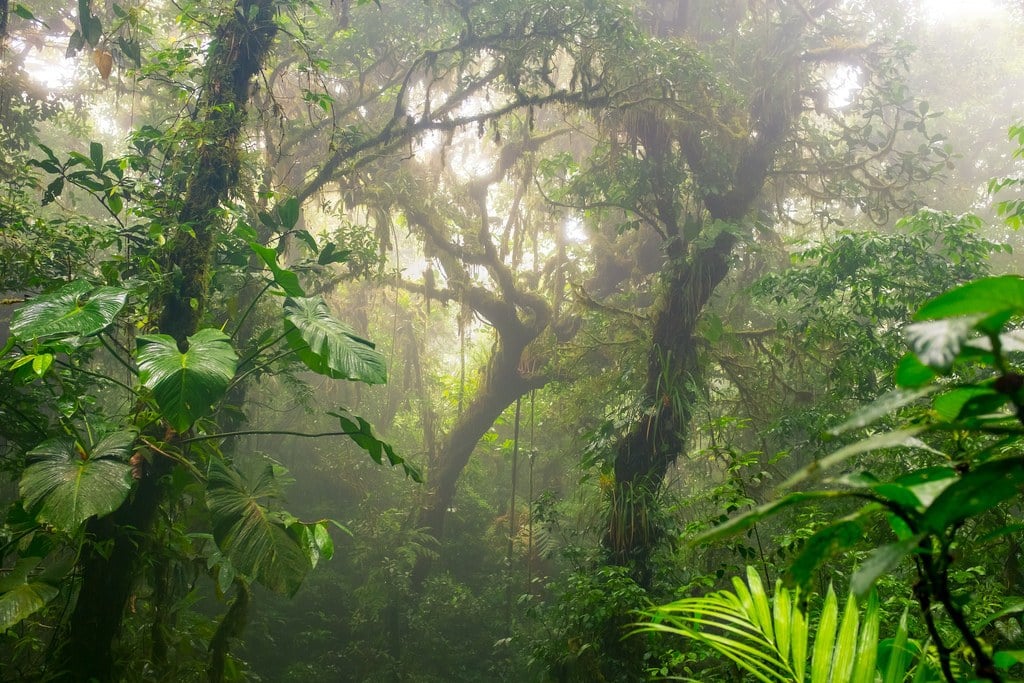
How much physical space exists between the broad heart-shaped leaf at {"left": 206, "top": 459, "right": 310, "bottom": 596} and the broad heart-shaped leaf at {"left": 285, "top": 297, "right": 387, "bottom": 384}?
2.01ft

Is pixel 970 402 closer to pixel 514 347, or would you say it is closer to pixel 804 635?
pixel 804 635

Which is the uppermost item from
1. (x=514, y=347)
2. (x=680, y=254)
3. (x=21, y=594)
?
(x=514, y=347)

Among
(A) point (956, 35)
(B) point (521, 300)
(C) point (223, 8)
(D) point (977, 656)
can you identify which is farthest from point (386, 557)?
(A) point (956, 35)

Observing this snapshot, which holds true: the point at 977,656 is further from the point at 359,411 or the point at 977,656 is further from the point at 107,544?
the point at 359,411

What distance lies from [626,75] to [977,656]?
18.2 ft

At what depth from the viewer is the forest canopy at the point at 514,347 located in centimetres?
169

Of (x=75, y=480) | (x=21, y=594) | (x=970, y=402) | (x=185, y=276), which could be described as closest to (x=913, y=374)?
(x=970, y=402)

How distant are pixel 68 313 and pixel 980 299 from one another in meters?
2.42

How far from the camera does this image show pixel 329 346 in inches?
88.9

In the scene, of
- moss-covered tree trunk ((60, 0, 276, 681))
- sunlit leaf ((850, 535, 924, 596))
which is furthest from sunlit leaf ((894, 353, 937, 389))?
moss-covered tree trunk ((60, 0, 276, 681))

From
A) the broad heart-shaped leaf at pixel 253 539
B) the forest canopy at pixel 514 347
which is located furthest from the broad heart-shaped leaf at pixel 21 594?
the broad heart-shaped leaf at pixel 253 539

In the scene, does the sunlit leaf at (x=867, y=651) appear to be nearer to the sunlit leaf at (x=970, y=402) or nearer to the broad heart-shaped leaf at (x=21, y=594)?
the sunlit leaf at (x=970, y=402)

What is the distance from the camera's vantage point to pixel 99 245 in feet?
10.7

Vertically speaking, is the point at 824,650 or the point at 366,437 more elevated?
the point at 366,437
